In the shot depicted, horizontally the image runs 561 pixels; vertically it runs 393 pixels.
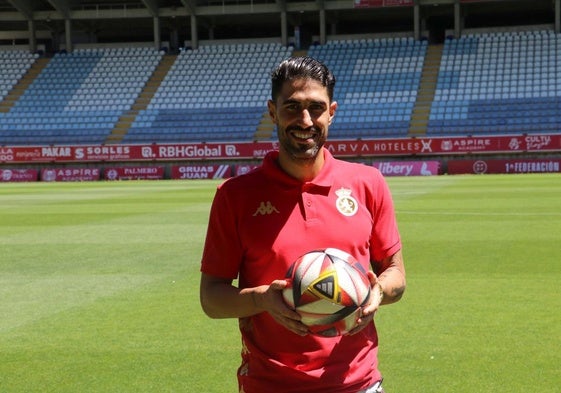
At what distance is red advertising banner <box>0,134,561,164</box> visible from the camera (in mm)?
41562

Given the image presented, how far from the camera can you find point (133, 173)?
46219 millimetres

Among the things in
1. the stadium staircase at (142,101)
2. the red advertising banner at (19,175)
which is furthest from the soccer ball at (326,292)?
the stadium staircase at (142,101)

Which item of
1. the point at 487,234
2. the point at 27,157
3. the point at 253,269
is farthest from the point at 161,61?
the point at 253,269

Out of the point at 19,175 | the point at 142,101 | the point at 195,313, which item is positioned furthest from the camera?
the point at 142,101

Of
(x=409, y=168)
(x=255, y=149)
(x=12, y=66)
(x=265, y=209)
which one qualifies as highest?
(x=265, y=209)

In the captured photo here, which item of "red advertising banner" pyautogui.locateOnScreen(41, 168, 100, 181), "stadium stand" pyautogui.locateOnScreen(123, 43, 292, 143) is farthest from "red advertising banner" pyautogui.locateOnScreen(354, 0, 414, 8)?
"red advertising banner" pyautogui.locateOnScreen(41, 168, 100, 181)

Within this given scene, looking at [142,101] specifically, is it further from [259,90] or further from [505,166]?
[505,166]

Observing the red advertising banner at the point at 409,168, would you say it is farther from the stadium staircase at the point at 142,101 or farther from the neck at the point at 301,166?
the neck at the point at 301,166

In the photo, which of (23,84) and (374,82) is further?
(23,84)

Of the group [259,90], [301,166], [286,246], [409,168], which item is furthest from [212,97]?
[286,246]

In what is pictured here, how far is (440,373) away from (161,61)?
53941mm

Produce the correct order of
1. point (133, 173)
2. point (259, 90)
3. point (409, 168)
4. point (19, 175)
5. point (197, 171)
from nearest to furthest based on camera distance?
1. point (409, 168)
2. point (197, 171)
3. point (133, 173)
4. point (19, 175)
5. point (259, 90)

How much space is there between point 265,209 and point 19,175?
46.7 m

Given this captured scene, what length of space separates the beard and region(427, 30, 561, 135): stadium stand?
43040mm
